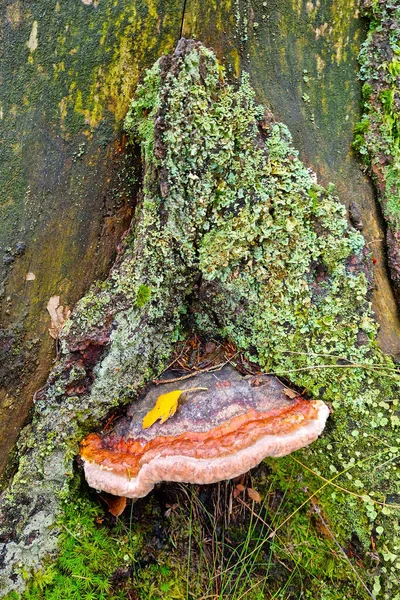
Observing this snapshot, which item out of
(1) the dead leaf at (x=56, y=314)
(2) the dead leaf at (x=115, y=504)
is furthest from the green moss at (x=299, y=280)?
(2) the dead leaf at (x=115, y=504)

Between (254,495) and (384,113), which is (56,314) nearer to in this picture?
(254,495)

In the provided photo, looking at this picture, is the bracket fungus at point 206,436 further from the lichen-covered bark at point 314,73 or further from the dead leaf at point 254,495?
the dead leaf at point 254,495

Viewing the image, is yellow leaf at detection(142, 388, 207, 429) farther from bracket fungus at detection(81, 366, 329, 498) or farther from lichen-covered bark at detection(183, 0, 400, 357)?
lichen-covered bark at detection(183, 0, 400, 357)

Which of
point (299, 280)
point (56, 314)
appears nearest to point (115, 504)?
point (56, 314)

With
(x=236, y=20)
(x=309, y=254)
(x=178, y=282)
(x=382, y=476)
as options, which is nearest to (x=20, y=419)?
(x=178, y=282)

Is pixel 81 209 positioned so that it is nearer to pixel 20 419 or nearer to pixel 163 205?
pixel 163 205

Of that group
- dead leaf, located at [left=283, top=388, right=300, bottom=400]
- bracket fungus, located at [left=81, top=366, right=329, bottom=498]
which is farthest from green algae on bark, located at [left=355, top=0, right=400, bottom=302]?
bracket fungus, located at [left=81, top=366, right=329, bottom=498]

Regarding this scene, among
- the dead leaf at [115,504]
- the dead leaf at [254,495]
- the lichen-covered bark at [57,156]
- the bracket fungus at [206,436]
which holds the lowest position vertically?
the dead leaf at [254,495]

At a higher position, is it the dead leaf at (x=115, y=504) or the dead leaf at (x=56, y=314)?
the dead leaf at (x=56, y=314)

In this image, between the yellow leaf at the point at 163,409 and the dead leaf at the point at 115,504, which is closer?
the yellow leaf at the point at 163,409
